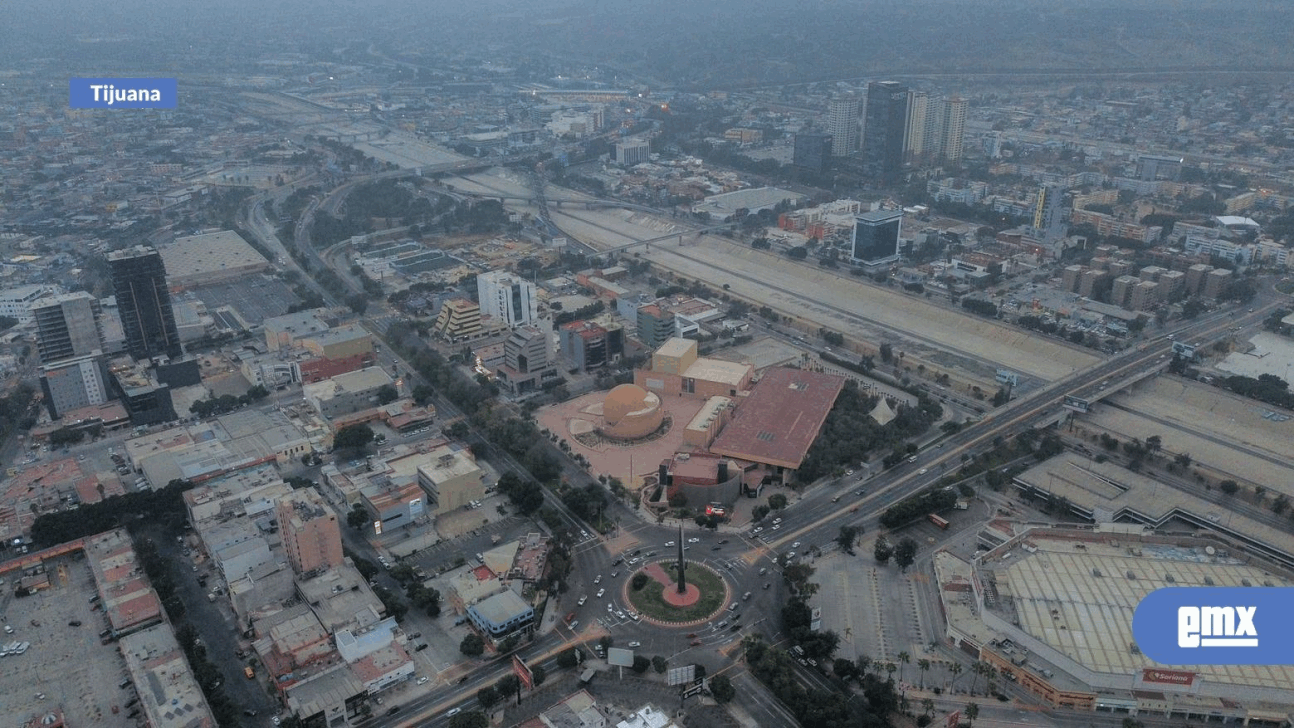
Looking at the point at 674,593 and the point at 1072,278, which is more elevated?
the point at 1072,278

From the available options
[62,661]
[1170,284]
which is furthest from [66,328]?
[1170,284]

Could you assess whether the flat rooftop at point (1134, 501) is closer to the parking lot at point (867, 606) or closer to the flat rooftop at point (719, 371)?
the parking lot at point (867, 606)

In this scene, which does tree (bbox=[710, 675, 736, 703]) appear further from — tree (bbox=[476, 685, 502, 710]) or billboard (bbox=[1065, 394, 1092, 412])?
billboard (bbox=[1065, 394, 1092, 412])

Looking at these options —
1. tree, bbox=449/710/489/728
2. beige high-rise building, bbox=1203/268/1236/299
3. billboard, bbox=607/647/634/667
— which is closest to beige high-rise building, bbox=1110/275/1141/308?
beige high-rise building, bbox=1203/268/1236/299

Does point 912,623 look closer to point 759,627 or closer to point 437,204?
point 759,627

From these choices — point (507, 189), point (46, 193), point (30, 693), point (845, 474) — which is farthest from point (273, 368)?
point (46, 193)

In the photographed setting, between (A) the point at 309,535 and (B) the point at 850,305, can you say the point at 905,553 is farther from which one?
(B) the point at 850,305
